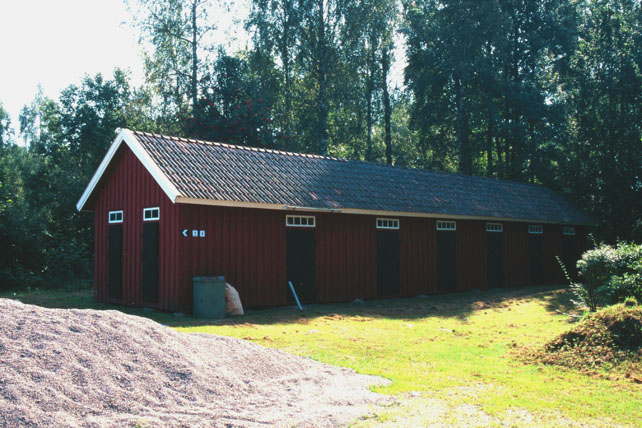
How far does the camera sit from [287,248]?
15.8 meters

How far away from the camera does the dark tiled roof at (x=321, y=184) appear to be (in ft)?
48.6

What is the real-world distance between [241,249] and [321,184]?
3.84 meters

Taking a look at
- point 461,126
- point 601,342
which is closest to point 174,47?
point 461,126

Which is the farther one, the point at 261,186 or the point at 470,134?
the point at 470,134

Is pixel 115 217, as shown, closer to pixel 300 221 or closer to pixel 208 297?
pixel 208 297

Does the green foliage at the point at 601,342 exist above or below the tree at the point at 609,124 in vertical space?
below

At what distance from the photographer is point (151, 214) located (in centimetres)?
1486

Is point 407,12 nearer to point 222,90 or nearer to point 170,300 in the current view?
point 222,90

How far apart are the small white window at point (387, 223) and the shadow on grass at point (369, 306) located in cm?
229

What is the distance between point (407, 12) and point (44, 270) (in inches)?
952

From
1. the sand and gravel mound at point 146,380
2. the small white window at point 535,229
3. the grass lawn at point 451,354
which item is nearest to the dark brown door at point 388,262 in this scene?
the grass lawn at point 451,354

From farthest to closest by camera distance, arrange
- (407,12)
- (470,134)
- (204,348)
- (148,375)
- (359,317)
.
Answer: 1. (470,134)
2. (407,12)
3. (359,317)
4. (204,348)
5. (148,375)

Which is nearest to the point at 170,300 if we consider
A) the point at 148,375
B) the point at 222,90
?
the point at 148,375

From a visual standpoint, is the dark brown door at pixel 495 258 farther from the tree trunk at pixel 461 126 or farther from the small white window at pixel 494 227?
the tree trunk at pixel 461 126
